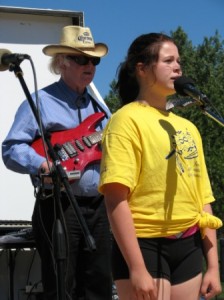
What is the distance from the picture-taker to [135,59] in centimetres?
270

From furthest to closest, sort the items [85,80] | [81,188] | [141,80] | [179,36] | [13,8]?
[179,36] < [13,8] < [85,80] < [81,188] < [141,80]

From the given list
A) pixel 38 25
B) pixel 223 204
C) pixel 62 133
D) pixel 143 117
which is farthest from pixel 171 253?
pixel 223 204

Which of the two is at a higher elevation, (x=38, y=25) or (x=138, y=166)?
(x=38, y=25)

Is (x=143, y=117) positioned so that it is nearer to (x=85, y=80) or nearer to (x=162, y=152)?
(x=162, y=152)

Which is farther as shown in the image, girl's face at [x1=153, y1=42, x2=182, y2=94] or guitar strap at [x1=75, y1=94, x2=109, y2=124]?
guitar strap at [x1=75, y1=94, x2=109, y2=124]

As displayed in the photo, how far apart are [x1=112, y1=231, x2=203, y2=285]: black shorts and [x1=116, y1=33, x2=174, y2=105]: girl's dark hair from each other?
671 millimetres

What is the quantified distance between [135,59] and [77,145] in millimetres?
978

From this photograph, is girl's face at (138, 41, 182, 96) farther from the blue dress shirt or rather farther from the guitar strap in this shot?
the guitar strap

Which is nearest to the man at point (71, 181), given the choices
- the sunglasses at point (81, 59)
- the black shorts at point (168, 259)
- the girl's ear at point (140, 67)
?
the sunglasses at point (81, 59)

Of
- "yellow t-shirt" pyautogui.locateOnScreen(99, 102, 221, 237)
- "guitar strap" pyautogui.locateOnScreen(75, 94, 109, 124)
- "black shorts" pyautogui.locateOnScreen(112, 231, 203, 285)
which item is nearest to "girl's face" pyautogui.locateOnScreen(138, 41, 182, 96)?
"yellow t-shirt" pyautogui.locateOnScreen(99, 102, 221, 237)

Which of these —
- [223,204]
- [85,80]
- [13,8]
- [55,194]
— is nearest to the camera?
[55,194]

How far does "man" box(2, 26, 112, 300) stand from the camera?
348 cm

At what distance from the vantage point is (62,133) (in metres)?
3.59

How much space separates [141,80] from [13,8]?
10.9 ft
